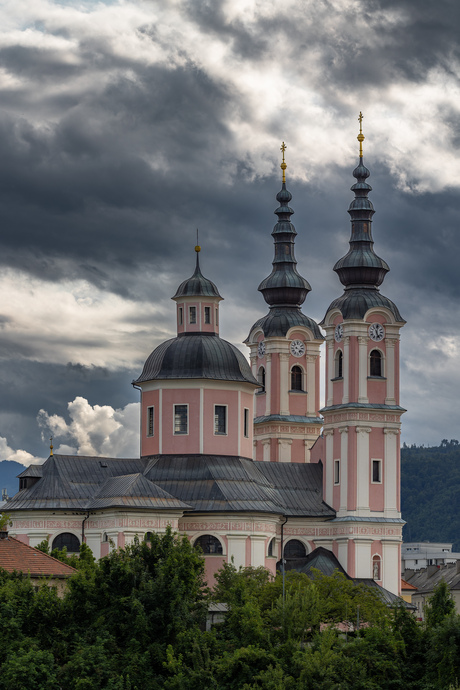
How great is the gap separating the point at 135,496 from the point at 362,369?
19576 millimetres

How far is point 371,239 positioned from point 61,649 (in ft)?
148

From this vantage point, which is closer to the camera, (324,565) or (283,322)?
(324,565)

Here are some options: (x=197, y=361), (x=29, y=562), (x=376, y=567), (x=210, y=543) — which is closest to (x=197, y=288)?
(x=197, y=361)

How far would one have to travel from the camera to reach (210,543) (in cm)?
8831

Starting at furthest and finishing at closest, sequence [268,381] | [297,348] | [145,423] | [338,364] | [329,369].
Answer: [297,348] < [268,381] < [329,369] < [338,364] < [145,423]

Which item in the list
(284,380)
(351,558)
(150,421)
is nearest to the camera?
(150,421)

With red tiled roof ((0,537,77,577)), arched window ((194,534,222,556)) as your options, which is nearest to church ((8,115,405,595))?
arched window ((194,534,222,556))

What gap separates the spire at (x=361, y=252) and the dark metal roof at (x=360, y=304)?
3.14ft

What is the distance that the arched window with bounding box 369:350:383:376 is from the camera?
100062 mm

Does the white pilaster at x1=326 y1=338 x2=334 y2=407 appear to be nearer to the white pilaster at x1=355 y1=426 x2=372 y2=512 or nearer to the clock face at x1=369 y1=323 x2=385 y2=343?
the clock face at x1=369 y1=323 x2=385 y2=343

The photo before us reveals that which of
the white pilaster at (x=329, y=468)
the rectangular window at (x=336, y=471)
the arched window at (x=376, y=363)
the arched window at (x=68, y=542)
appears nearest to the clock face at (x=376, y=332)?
the arched window at (x=376, y=363)

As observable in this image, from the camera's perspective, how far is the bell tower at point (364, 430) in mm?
97312

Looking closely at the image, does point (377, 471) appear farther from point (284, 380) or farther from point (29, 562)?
point (29, 562)

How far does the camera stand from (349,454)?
98.2 meters
